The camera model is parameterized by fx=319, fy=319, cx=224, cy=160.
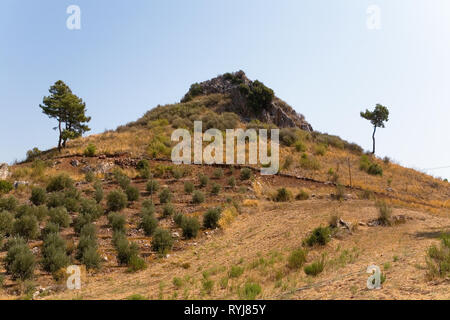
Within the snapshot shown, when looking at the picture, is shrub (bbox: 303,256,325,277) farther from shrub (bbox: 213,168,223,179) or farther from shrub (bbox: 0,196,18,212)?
shrub (bbox: 213,168,223,179)

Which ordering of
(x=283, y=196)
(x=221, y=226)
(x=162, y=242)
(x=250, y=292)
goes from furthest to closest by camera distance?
(x=283, y=196)
(x=221, y=226)
(x=162, y=242)
(x=250, y=292)

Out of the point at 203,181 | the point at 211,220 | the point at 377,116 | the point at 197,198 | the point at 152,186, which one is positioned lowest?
the point at 211,220

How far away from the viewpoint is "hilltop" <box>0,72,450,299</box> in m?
7.31

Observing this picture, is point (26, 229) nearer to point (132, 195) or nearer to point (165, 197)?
point (132, 195)

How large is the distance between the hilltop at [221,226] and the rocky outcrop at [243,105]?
12.1m

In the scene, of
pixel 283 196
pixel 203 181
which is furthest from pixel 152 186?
pixel 283 196

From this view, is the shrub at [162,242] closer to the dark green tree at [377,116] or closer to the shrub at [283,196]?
the shrub at [283,196]

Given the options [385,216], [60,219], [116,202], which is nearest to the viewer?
[385,216]

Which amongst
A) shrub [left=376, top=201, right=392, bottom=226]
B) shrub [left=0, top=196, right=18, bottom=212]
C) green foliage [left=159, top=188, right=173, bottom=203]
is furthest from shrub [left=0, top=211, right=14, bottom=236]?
shrub [left=376, top=201, right=392, bottom=226]

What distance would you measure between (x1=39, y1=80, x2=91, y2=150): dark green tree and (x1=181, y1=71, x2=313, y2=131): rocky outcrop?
18.1m
